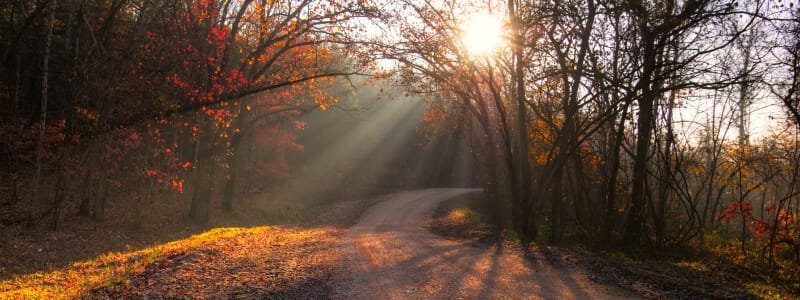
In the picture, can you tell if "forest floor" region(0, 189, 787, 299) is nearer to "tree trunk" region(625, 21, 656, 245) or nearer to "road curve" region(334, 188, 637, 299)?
"road curve" region(334, 188, 637, 299)

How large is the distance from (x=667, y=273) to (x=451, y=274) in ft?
13.3

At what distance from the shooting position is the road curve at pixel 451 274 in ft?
21.9

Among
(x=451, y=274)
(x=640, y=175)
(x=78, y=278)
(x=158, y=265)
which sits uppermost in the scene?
(x=640, y=175)

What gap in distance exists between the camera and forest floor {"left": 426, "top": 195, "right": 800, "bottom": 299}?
716 cm

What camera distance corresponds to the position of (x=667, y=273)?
8.70 meters

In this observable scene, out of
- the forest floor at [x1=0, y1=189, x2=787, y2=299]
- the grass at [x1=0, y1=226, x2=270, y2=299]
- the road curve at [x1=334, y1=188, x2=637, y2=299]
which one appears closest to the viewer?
the road curve at [x1=334, y1=188, x2=637, y2=299]

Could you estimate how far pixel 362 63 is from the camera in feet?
44.6

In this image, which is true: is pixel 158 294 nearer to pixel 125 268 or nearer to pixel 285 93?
pixel 125 268

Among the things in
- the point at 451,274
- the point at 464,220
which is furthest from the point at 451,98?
the point at 451,274

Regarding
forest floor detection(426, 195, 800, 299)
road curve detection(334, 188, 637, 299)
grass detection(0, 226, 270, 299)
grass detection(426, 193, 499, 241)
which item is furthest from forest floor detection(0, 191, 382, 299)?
forest floor detection(426, 195, 800, 299)

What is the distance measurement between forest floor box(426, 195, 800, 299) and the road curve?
0.48m

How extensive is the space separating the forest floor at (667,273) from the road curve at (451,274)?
48 centimetres

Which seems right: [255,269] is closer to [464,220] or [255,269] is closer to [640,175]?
[640,175]

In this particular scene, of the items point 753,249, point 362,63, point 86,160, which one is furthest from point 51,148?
point 753,249
